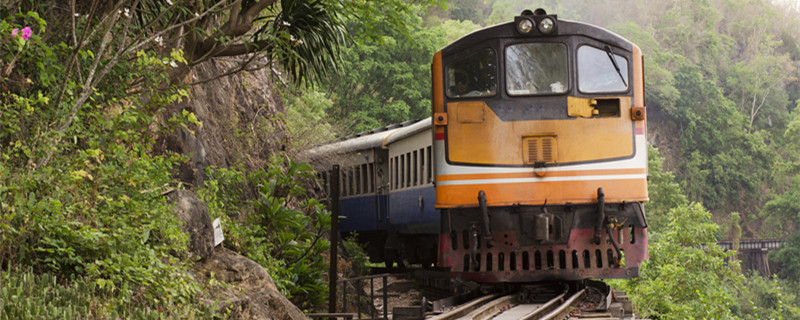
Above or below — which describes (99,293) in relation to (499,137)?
below

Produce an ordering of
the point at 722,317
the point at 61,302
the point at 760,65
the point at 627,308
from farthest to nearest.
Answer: the point at 760,65 < the point at 722,317 < the point at 627,308 < the point at 61,302

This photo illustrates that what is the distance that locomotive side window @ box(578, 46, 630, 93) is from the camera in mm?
10211

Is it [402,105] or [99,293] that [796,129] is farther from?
[99,293]

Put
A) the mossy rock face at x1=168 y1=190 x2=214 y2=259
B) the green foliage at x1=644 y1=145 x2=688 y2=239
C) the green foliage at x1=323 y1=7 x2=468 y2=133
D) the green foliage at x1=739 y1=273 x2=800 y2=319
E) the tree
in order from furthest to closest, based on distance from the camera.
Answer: the green foliage at x1=739 y1=273 x2=800 y2=319 < the green foliage at x1=644 y1=145 x2=688 y2=239 < the green foliage at x1=323 y1=7 x2=468 y2=133 < the tree < the mossy rock face at x1=168 y1=190 x2=214 y2=259

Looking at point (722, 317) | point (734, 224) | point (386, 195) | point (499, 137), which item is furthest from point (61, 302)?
point (734, 224)

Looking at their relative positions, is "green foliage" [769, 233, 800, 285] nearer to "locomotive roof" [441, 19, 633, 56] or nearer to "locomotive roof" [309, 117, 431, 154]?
"locomotive roof" [309, 117, 431, 154]

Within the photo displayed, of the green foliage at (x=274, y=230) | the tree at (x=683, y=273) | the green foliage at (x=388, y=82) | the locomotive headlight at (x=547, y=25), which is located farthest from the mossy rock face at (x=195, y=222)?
the green foliage at (x=388, y=82)

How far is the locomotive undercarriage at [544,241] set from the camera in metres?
9.91

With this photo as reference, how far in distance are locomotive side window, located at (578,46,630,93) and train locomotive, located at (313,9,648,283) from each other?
0.01 m

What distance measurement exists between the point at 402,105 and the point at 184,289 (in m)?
30.5

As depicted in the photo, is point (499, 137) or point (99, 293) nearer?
point (99, 293)

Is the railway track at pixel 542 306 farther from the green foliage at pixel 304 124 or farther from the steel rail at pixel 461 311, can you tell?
the green foliage at pixel 304 124

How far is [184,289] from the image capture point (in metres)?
6.31

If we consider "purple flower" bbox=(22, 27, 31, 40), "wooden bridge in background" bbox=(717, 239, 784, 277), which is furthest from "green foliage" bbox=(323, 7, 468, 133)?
"wooden bridge in background" bbox=(717, 239, 784, 277)
